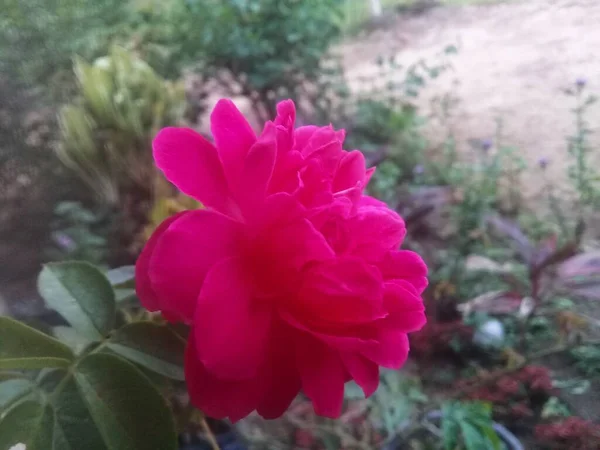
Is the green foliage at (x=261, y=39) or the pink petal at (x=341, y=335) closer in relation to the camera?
the pink petal at (x=341, y=335)

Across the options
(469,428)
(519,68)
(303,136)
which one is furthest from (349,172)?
(519,68)

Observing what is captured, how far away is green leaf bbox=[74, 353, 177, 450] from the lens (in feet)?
0.77

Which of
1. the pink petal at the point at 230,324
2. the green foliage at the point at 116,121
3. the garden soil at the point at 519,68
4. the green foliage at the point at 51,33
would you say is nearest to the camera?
the pink petal at the point at 230,324

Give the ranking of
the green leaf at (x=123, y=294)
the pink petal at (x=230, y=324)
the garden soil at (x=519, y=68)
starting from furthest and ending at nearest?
the garden soil at (x=519, y=68)
the green leaf at (x=123, y=294)
the pink petal at (x=230, y=324)

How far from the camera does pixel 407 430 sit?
0.55 metres

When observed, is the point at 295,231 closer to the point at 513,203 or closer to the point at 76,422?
the point at 76,422

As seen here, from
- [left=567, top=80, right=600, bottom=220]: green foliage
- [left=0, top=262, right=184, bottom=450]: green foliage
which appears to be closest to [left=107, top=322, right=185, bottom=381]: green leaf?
[left=0, top=262, right=184, bottom=450]: green foliage

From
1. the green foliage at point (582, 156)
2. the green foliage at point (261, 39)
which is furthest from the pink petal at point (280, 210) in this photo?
the green foliage at point (261, 39)

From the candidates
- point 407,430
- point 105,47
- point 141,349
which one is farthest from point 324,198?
point 105,47

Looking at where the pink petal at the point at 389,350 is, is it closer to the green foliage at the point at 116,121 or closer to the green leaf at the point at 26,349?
the green leaf at the point at 26,349

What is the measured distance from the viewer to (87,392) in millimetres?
245

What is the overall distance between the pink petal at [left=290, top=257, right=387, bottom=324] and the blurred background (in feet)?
0.52

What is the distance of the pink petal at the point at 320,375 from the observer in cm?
24

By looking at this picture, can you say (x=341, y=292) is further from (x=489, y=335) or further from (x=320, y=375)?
(x=489, y=335)
